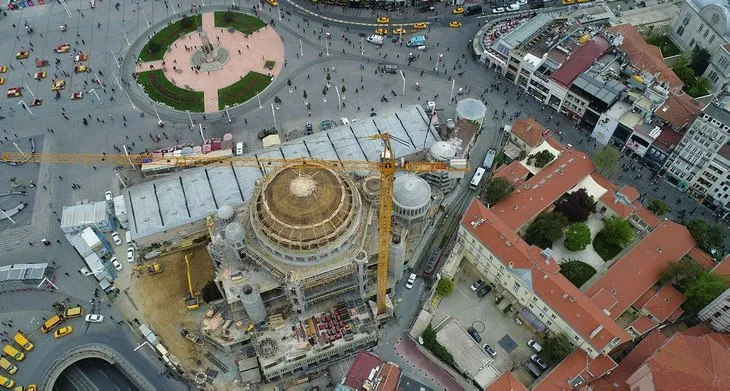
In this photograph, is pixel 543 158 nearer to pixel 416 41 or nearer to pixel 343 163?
pixel 343 163

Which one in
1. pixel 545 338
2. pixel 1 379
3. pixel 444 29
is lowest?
pixel 545 338

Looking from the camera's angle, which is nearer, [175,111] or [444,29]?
[175,111]

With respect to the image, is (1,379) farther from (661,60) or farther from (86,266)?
(661,60)

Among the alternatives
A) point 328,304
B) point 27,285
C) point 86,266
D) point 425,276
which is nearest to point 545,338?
point 425,276

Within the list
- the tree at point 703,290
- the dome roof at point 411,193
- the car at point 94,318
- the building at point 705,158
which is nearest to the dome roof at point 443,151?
the dome roof at point 411,193

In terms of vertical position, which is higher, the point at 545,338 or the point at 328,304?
the point at 328,304

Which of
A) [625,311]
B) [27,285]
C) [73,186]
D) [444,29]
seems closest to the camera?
[625,311]

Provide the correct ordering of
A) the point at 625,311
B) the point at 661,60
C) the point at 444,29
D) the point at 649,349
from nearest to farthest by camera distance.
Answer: the point at 649,349, the point at 625,311, the point at 661,60, the point at 444,29

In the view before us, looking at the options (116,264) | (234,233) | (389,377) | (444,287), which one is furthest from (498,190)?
(116,264)
